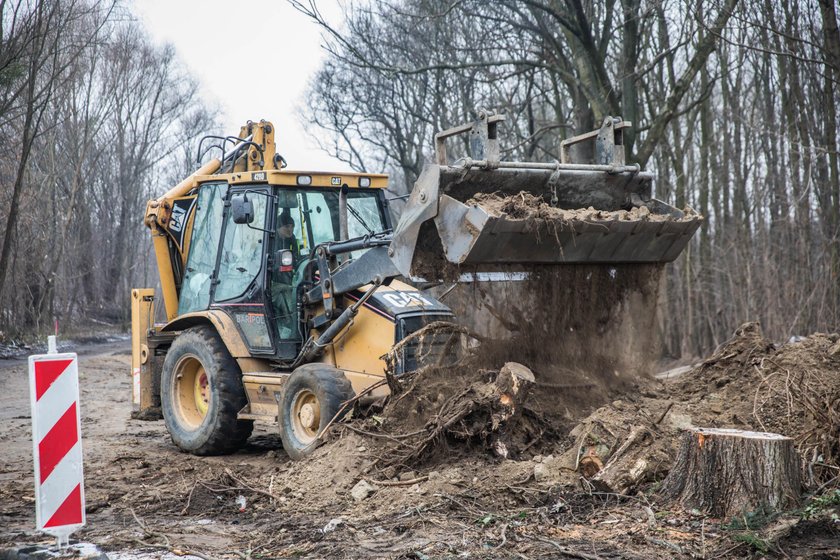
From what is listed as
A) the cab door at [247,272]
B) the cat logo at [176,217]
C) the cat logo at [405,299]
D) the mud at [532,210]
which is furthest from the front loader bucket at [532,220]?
the cat logo at [176,217]

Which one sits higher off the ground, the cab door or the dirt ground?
the cab door

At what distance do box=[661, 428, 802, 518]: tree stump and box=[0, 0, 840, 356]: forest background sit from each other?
596cm

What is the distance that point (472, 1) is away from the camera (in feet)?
49.5

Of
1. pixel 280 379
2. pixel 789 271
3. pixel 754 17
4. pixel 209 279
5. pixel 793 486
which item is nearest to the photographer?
pixel 793 486

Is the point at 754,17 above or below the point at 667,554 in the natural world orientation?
above

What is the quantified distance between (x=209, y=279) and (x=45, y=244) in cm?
1764

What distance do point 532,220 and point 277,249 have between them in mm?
3030

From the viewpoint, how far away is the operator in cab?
885cm

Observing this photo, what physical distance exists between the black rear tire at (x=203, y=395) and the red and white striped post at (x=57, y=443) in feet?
12.5

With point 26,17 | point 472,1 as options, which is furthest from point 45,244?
point 472,1

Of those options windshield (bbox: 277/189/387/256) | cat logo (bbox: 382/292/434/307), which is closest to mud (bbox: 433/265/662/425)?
cat logo (bbox: 382/292/434/307)

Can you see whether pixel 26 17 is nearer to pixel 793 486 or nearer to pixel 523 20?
pixel 523 20

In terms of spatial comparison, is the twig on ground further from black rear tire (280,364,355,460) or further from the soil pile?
black rear tire (280,364,355,460)

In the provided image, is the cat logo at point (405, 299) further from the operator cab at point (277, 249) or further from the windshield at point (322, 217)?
the windshield at point (322, 217)
